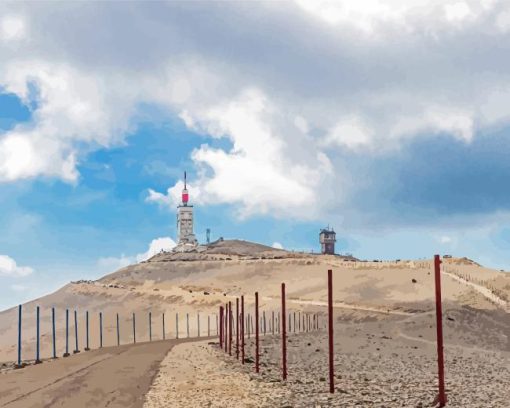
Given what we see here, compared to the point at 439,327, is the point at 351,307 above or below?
below

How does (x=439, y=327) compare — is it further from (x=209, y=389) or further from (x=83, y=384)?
(x=83, y=384)

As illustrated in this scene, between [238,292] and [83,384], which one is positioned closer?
[83,384]

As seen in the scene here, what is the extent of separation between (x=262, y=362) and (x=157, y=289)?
120 m

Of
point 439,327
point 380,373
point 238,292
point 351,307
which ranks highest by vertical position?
point 439,327

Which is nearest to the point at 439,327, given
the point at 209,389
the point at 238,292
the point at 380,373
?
the point at 209,389

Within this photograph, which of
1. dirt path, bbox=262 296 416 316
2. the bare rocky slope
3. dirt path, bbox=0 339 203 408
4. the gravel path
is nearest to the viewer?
the gravel path

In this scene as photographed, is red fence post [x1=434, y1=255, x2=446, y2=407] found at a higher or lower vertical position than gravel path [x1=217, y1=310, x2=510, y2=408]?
higher

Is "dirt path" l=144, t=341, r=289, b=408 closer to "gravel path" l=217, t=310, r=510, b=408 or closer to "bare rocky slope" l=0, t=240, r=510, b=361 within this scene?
"gravel path" l=217, t=310, r=510, b=408

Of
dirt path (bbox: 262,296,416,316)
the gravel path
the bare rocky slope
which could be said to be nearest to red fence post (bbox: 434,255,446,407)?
the gravel path

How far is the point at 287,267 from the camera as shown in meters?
174

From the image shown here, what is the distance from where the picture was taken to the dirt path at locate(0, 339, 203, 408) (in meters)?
23.6

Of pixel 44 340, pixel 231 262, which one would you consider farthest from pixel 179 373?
pixel 231 262

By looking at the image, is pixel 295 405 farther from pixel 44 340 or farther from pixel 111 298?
pixel 111 298

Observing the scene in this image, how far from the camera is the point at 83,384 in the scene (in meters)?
27.9
